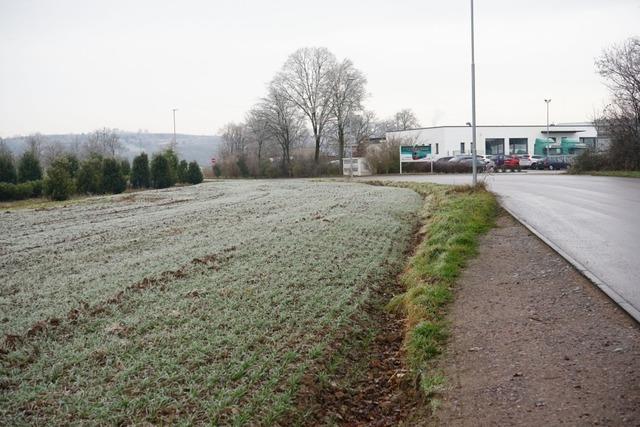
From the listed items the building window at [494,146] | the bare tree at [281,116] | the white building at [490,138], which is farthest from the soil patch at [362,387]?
the building window at [494,146]

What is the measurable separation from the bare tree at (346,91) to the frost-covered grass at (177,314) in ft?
189

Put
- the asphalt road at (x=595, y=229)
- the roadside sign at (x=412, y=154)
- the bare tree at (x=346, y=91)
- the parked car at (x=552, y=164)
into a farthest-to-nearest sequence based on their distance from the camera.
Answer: the bare tree at (x=346, y=91), the parked car at (x=552, y=164), the roadside sign at (x=412, y=154), the asphalt road at (x=595, y=229)

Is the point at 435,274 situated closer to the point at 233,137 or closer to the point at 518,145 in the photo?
the point at 518,145

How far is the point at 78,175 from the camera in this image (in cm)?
3788

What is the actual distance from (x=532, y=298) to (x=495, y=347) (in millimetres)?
2005

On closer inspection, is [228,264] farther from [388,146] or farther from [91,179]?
[388,146]

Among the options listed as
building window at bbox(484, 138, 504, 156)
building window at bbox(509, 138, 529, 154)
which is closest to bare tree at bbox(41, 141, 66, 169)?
building window at bbox(484, 138, 504, 156)

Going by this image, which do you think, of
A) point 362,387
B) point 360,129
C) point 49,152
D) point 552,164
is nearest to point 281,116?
point 360,129

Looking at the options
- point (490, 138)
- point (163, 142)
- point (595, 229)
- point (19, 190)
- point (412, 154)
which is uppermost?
point (163, 142)

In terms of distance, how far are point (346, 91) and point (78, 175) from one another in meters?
40.8

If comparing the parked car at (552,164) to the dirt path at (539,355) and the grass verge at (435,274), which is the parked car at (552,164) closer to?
the grass verge at (435,274)

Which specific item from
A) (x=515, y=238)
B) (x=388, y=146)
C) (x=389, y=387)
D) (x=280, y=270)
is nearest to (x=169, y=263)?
(x=280, y=270)

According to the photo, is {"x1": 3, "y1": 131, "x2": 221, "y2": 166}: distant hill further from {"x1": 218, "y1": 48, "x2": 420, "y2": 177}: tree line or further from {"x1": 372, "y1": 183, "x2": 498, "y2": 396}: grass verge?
{"x1": 372, "y1": 183, "x2": 498, "y2": 396}: grass verge

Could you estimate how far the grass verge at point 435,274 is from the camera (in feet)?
22.2
